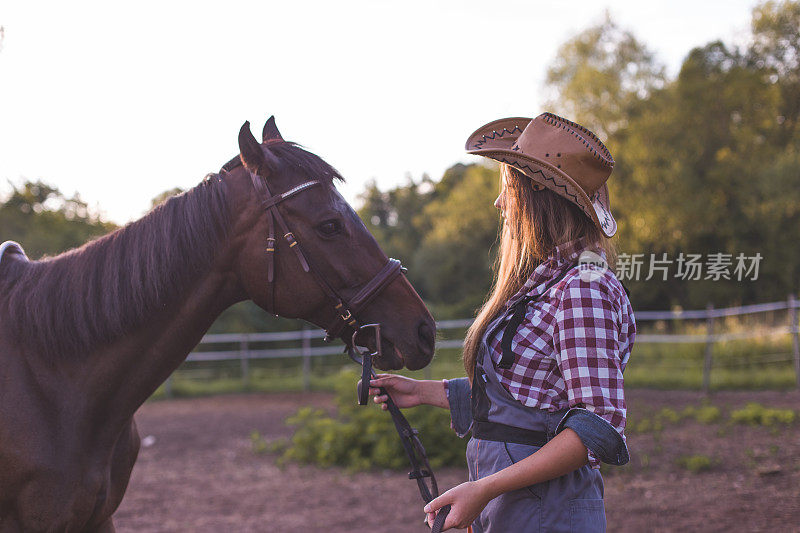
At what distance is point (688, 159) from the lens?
18.9 meters

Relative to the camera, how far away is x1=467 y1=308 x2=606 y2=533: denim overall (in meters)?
1.51

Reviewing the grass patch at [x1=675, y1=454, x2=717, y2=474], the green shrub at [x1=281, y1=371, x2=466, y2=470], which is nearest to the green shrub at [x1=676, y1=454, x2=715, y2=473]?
the grass patch at [x1=675, y1=454, x2=717, y2=474]

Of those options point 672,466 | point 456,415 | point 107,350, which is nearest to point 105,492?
point 107,350

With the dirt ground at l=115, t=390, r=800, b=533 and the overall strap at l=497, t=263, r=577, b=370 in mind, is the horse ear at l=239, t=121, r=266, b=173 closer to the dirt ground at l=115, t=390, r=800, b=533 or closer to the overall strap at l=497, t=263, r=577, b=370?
the overall strap at l=497, t=263, r=577, b=370

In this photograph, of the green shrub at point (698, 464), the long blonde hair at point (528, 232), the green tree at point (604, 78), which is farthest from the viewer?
the green tree at point (604, 78)

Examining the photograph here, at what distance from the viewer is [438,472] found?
603 cm

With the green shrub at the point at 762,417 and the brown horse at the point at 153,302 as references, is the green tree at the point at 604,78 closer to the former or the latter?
the green shrub at the point at 762,417

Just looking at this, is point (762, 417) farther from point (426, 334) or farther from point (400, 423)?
point (400, 423)

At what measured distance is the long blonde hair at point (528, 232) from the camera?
164 cm

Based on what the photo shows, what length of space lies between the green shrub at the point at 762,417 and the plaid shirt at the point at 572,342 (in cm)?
663

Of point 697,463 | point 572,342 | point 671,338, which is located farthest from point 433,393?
point 671,338

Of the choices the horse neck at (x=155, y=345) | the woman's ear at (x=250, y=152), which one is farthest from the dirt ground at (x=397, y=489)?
the woman's ear at (x=250, y=152)

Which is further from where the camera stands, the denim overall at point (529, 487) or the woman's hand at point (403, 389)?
the woman's hand at point (403, 389)

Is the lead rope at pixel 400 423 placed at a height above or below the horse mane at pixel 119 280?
below
